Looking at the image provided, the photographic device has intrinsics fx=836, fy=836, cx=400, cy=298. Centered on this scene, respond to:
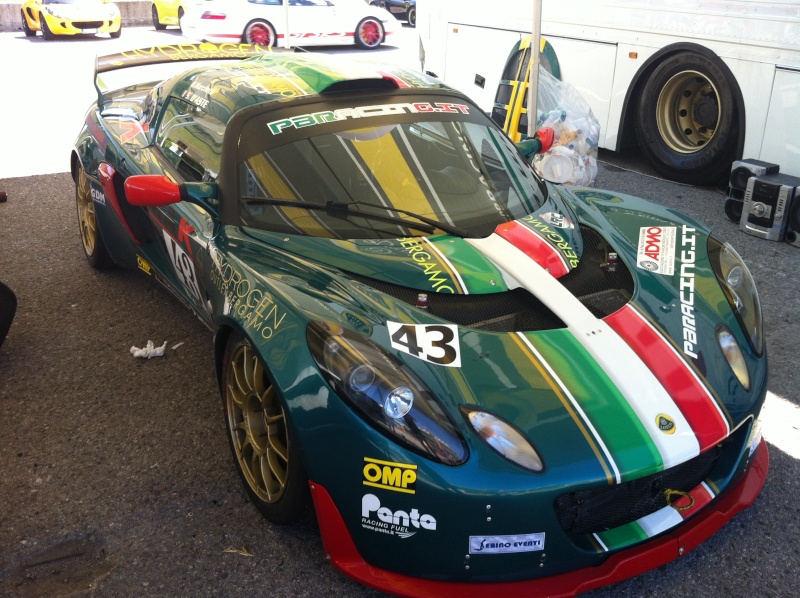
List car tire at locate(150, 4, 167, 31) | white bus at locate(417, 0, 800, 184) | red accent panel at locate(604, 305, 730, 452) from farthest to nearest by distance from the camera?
car tire at locate(150, 4, 167, 31) < white bus at locate(417, 0, 800, 184) < red accent panel at locate(604, 305, 730, 452)

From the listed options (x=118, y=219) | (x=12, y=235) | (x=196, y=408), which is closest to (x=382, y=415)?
(x=196, y=408)

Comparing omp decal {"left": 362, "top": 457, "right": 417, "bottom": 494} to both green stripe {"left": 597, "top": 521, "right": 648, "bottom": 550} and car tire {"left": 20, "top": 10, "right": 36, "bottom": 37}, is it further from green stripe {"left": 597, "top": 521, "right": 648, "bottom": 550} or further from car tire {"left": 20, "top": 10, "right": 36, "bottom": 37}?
car tire {"left": 20, "top": 10, "right": 36, "bottom": 37}

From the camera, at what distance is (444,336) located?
7.64 feet

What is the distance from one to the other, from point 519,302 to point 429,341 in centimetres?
40

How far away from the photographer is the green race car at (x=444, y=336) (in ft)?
6.79

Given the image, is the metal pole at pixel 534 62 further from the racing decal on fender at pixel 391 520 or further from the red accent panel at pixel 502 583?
the racing decal on fender at pixel 391 520

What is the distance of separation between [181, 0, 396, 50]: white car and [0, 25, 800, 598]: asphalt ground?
36.2 ft

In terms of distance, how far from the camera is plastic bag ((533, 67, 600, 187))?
5824 millimetres

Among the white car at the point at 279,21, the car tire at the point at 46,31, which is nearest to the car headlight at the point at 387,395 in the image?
the white car at the point at 279,21

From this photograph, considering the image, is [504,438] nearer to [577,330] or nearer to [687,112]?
[577,330]

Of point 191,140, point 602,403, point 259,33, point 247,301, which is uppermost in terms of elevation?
point 191,140

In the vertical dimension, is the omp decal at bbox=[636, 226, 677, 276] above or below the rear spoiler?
below

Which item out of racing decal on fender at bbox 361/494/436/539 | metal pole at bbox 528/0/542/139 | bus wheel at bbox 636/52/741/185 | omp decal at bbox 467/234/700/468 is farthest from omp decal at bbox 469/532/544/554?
bus wheel at bbox 636/52/741/185

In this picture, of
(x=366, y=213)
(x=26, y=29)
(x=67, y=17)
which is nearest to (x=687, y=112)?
(x=366, y=213)
